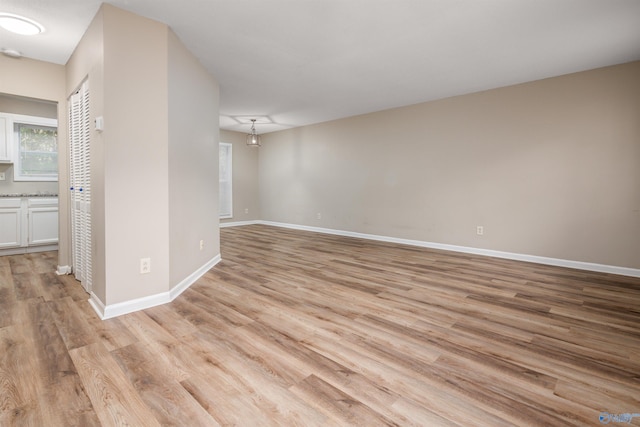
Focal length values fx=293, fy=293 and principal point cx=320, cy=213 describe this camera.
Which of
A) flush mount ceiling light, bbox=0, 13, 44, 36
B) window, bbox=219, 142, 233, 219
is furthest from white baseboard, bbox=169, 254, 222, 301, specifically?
window, bbox=219, 142, 233, 219

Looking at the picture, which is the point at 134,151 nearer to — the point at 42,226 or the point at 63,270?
Result: the point at 63,270

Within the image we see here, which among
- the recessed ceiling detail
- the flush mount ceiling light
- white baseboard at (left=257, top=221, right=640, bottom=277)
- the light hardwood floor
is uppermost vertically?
the recessed ceiling detail

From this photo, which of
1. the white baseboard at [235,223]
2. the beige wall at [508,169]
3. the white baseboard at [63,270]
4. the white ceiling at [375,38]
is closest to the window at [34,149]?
the white ceiling at [375,38]

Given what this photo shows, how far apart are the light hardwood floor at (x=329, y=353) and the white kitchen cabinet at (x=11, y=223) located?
133 cm

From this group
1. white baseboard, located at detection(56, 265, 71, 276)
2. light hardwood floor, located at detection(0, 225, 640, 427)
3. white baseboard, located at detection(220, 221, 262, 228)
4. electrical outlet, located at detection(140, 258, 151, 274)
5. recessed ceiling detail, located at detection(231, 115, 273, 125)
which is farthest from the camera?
white baseboard, located at detection(220, 221, 262, 228)

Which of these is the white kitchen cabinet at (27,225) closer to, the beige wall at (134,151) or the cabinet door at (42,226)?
the cabinet door at (42,226)

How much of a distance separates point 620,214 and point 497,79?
2290 mm

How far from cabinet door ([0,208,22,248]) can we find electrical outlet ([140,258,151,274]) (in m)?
3.45

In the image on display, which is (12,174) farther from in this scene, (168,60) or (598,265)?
(598,265)

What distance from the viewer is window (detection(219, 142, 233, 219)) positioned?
7625 millimetres

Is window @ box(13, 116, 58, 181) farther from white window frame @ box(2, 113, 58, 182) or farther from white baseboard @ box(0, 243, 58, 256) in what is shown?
white baseboard @ box(0, 243, 58, 256)

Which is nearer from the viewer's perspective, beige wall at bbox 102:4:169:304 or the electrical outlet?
beige wall at bbox 102:4:169:304

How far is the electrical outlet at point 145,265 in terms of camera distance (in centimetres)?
256

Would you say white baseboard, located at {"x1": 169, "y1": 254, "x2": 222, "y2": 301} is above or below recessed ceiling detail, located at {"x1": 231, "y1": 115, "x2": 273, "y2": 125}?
below
